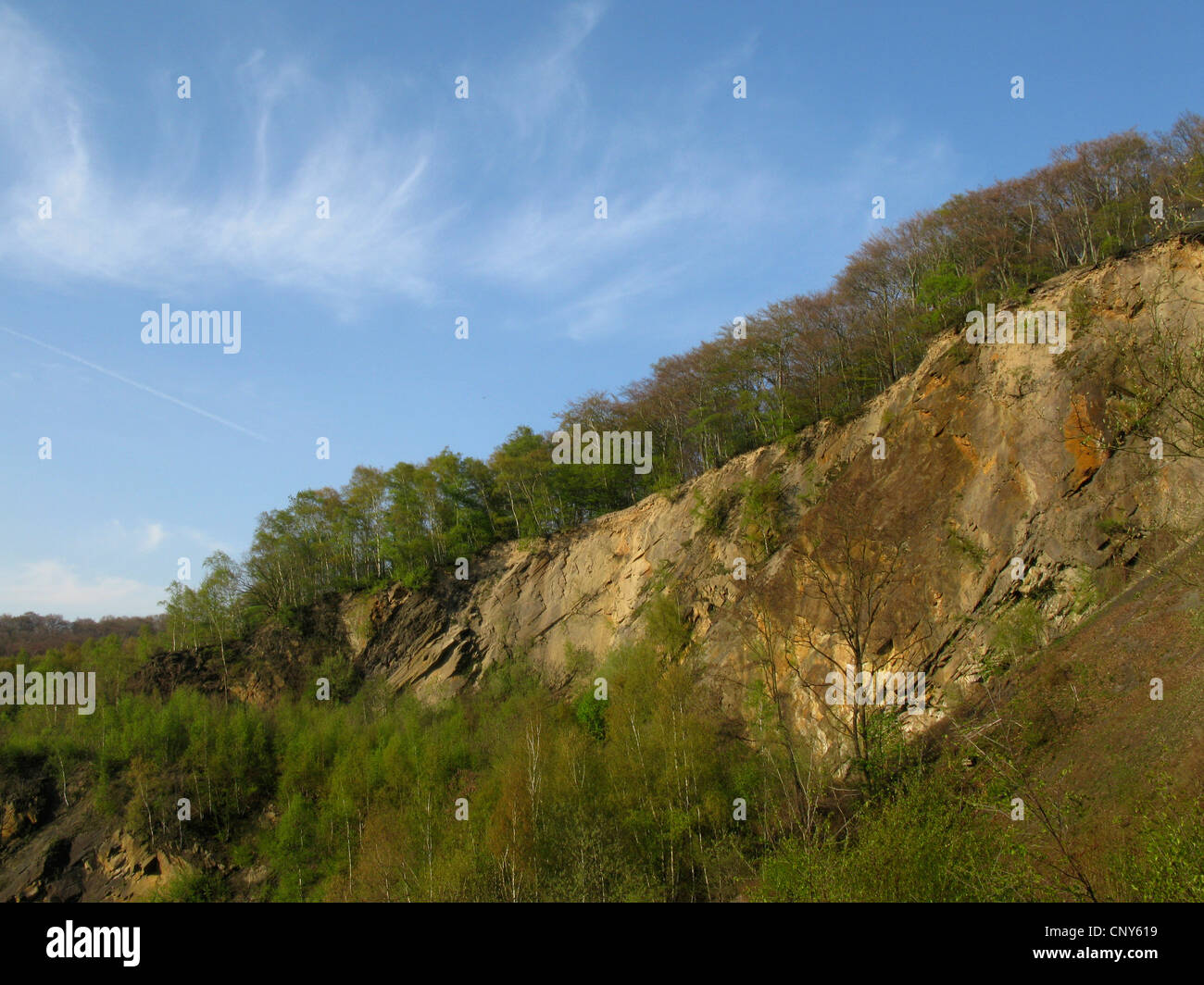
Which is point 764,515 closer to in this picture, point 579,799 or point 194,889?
point 579,799

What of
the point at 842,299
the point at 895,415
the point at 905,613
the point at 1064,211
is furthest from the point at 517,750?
the point at 1064,211

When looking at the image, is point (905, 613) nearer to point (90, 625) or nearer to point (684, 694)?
point (684, 694)

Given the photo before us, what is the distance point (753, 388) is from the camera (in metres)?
43.2

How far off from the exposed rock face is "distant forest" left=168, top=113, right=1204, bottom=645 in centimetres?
209

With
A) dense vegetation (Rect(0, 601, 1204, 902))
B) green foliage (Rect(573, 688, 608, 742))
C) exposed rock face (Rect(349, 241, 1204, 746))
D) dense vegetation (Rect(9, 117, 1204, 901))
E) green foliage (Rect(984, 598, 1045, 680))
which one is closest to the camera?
dense vegetation (Rect(0, 601, 1204, 902))

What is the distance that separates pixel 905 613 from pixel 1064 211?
2452 centimetres

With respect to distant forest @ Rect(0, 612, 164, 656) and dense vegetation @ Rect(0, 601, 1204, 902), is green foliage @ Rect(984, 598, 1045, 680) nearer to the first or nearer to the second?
dense vegetation @ Rect(0, 601, 1204, 902)

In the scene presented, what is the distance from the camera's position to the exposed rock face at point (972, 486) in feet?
77.2

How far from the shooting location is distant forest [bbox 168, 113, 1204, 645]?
115 ft

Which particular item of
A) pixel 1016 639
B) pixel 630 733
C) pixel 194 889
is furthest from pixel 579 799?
pixel 194 889

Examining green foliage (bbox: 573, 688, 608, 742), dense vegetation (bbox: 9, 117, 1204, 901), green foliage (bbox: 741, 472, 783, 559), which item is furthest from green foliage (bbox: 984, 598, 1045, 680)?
green foliage (bbox: 573, 688, 608, 742)

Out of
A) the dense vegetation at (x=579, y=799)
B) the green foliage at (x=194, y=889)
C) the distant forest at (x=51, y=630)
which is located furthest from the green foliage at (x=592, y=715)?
the distant forest at (x=51, y=630)

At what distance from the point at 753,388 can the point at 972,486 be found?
1784 centimetres

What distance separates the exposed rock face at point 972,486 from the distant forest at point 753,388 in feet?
6.86
